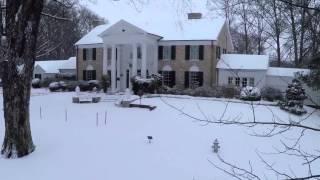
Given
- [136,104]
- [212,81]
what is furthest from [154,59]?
[136,104]

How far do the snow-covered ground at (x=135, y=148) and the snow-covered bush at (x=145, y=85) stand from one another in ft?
20.3

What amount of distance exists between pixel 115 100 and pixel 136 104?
3.40 meters

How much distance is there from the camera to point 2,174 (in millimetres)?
10969

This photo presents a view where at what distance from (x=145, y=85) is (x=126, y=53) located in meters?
6.50

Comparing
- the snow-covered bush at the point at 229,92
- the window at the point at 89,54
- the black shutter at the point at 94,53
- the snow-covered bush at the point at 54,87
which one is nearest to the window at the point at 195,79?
the snow-covered bush at the point at 229,92

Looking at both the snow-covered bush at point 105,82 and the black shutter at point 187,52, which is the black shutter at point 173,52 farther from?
the snow-covered bush at point 105,82

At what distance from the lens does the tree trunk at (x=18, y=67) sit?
12.2m

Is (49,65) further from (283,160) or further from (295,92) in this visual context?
(283,160)

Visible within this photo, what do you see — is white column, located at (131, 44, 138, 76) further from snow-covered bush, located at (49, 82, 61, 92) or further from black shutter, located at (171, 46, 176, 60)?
snow-covered bush, located at (49, 82, 61, 92)

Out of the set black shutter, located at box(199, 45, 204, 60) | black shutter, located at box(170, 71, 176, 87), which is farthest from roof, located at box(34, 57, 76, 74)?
black shutter, located at box(199, 45, 204, 60)

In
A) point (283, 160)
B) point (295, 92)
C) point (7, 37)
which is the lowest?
point (283, 160)

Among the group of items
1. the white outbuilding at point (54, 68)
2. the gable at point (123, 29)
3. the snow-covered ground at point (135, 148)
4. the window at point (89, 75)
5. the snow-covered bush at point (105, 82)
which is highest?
the gable at point (123, 29)

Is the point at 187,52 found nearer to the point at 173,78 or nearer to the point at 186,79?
the point at 186,79

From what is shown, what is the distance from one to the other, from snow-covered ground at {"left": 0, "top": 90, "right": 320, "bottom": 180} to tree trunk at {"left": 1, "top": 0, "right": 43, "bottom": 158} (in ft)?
2.35
